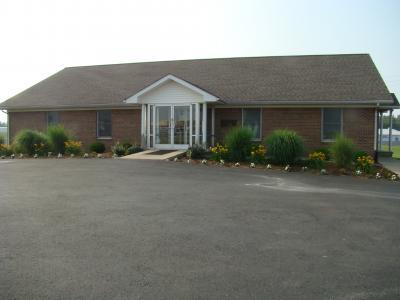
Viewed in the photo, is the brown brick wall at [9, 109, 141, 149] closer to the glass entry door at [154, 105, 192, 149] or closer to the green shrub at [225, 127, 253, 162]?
the glass entry door at [154, 105, 192, 149]

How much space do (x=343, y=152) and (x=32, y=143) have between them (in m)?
14.3

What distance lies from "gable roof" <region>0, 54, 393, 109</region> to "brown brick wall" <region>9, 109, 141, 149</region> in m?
0.87

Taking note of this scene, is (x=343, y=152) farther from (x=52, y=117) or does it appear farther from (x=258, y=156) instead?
(x=52, y=117)

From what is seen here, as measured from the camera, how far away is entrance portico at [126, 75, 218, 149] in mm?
19953

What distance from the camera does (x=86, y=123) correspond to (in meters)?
23.3

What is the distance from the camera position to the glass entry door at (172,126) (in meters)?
20.6

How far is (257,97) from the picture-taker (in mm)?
20547

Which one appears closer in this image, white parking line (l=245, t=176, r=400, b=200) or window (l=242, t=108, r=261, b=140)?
white parking line (l=245, t=176, r=400, b=200)

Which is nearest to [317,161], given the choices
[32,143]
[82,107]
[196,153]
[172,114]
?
[196,153]

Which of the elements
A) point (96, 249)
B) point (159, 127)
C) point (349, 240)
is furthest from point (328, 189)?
point (159, 127)

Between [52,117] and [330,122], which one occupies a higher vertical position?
[52,117]

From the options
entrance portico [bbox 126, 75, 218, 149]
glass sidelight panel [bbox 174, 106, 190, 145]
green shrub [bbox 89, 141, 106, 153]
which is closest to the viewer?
entrance portico [bbox 126, 75, 218, 149]

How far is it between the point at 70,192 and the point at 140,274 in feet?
18.1

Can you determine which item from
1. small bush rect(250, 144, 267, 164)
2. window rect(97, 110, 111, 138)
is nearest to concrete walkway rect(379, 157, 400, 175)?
small bush rect(250, 144, 267, 164)
